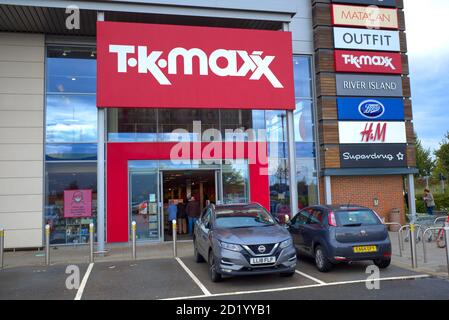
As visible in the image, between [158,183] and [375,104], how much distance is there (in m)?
9.51

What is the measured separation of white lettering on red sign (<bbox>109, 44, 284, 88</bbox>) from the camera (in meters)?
13.2

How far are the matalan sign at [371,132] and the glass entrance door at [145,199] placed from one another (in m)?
7.76

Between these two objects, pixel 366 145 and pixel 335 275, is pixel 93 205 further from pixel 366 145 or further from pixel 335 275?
pixel 366 145

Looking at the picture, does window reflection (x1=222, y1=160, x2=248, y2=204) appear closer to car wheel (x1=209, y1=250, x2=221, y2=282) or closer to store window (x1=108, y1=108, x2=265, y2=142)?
store window (x1=108, y1=108, x2=265, y2=142)

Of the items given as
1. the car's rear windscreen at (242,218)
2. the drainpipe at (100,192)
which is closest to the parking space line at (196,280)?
the car's rear windscreen at (242,218)

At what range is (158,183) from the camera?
1582 centimetres

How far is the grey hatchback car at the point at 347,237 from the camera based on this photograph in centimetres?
881

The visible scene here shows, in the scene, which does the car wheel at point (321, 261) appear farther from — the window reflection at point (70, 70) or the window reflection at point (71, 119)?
the window reflection at point (70, 70)

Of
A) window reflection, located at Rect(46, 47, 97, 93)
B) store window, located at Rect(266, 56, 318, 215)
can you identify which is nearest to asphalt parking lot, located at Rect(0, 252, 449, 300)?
store window, located at Rect(266, 56, 318, 215)

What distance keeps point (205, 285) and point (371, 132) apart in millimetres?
11643

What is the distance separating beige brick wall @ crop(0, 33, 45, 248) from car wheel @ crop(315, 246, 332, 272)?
10.2m

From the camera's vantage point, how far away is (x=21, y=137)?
15.1 meters
